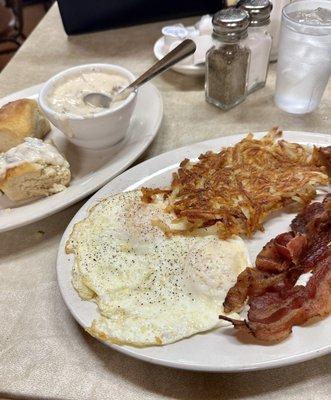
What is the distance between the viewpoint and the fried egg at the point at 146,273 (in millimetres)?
916

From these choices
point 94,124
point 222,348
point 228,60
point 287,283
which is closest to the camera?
point 222,348

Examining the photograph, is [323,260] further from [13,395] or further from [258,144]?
[13,395]

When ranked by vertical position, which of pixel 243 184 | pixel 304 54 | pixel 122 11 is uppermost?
pixel 304 54

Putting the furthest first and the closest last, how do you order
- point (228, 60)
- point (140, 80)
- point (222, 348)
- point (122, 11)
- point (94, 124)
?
point (122, 11) < point (228, 60) < point (140, 80) < point (94, 124) < point (222, 348)

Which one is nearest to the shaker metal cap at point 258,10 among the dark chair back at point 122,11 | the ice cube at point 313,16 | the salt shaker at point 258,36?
the salt shaker at point 258,36

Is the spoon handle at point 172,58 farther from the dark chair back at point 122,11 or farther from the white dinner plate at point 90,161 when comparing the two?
the dark chair back at point 122,11

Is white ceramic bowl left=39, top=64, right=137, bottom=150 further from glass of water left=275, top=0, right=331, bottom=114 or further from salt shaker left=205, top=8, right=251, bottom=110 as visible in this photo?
glass of water left=275, top=0, right=331, bottom=114

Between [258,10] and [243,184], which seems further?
[258,10]

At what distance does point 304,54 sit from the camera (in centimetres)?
150

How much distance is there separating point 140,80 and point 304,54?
0.59 meters

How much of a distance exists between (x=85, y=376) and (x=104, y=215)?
42 centimetres

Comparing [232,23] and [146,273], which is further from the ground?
[232,23]

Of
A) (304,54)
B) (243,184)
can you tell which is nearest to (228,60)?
(304,54)

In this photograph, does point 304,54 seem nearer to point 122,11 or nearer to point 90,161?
point 90,161
